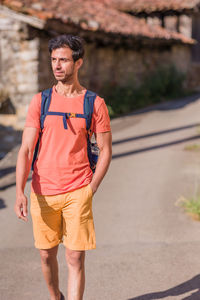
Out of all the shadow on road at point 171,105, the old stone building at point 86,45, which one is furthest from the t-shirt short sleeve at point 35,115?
the shadow on road at point 171,105

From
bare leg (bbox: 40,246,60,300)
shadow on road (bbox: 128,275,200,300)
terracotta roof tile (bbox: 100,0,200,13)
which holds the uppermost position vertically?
terracotta roof tile (bbox: 100,0,200,13)

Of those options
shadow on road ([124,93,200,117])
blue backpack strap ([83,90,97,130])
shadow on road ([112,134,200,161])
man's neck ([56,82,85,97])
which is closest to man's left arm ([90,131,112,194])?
blue backpack strap ([83,90,97,130])

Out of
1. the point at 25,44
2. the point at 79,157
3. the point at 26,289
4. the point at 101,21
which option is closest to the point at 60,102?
the point at 79,157

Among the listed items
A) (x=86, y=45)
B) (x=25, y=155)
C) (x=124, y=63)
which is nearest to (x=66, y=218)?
(x=25, y=155)

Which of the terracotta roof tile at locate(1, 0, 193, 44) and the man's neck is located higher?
the terracotta roof tile at locate(1, 0, 193, 44)

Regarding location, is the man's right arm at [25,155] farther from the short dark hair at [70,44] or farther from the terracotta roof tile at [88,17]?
the terracotta roof tile at [88,17]

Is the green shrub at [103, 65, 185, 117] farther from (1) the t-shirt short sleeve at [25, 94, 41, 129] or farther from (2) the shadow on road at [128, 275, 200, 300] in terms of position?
(1) the t-shirt short sleeve at [25, 94, 41, 129]

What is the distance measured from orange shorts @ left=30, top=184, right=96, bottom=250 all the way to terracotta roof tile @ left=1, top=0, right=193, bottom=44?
8.70 meters

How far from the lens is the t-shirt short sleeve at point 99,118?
2838 mm

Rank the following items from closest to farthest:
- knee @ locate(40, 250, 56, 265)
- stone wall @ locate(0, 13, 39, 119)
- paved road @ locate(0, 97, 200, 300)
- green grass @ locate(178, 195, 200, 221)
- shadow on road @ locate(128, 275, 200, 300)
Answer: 1. knee @ locate(40, 250, 56, 265)
2. shadow on road @ locate(128, 275, 200, 300)
3. paved road @ locate(0, 97, 200, 300)
4. green grass @ locate(178, 195, 200, 221)
5. stone wall @ locate(0, 13, 39, 119)

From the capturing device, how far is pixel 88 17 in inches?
544

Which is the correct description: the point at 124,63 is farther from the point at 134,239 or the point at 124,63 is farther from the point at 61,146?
the point at 61,146

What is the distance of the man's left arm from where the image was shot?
2.86 meters

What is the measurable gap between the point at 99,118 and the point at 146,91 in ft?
43.5
